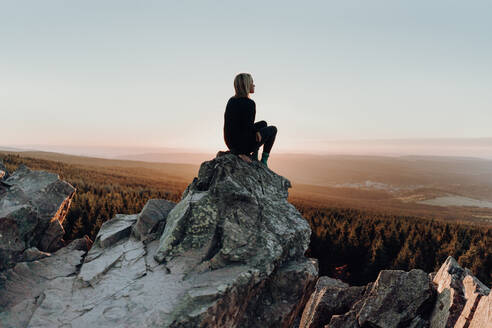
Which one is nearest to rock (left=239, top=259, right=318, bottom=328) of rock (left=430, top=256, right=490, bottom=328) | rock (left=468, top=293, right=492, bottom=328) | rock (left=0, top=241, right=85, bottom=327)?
rock (left=430, top=256, right=490, bottom=328)

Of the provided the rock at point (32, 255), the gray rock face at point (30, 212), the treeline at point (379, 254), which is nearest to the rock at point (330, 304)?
the treeline at point (379, 254)

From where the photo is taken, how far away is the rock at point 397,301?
5145 millimetres

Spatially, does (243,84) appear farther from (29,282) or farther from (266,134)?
(29,282)

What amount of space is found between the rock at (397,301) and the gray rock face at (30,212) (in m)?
7.51

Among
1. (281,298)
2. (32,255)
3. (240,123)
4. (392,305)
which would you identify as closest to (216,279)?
(281,298)

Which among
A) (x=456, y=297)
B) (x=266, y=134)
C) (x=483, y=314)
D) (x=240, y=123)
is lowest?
(x=456, y=297)

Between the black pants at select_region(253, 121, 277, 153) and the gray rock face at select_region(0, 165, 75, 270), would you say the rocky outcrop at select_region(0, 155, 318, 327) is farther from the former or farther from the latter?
the black pants at select_region(253, 121, 277, 153)

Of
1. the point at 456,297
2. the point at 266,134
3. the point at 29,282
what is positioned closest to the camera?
the point at 456,297

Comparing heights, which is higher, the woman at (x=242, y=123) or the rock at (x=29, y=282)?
the woman at (x=242, y=123)

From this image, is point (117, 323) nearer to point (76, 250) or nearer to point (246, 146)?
point (76, 250)

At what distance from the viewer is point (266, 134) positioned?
21.1 ft

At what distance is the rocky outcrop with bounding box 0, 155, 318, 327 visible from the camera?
3.99 meters

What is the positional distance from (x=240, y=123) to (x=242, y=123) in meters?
0.05

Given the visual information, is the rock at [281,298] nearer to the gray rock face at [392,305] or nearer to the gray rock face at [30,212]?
the gray rock face at [392,305]
